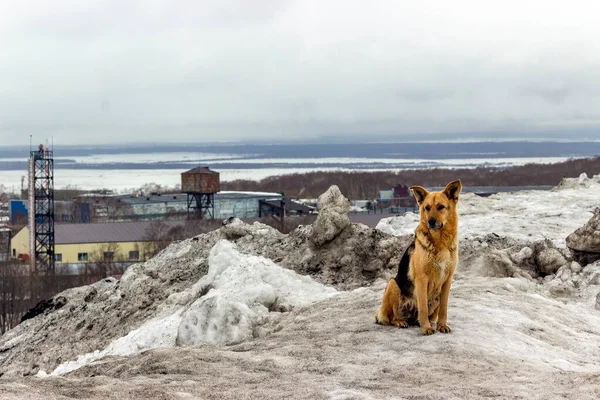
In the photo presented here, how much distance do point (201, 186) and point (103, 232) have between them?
11.8 m

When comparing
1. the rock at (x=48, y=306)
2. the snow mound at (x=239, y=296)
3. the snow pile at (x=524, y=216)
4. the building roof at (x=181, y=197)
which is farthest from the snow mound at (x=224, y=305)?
the building roof at (x=181, y=197)

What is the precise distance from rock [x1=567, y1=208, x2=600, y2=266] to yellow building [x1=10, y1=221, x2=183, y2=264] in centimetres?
3825

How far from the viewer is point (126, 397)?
658 cm

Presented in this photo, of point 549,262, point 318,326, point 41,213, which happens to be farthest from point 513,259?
point 41,213

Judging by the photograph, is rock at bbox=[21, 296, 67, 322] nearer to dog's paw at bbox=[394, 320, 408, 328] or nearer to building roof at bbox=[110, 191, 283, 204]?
dog's paw at bbox=[394, 320, 408, 328]

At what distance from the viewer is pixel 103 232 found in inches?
2116

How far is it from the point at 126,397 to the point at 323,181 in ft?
353

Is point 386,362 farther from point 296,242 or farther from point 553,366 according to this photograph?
point 296,242

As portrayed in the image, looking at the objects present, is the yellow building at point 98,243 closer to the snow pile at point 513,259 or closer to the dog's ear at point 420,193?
the snow pile at point 513,259

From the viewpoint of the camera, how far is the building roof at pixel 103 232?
52469 millimetres

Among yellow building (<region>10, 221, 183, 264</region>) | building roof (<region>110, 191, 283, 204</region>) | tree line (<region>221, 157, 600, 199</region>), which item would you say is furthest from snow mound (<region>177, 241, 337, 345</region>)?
tree line (<region>221, 157, 600, 199</region>)

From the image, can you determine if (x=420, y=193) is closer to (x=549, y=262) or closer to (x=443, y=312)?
(x=443, y=312)

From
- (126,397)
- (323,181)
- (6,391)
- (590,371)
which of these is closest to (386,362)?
(590,371)

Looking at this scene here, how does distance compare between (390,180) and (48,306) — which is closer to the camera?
(48,306)
